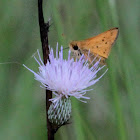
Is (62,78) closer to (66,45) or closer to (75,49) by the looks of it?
(75,49)

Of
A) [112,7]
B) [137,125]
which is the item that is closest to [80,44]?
[112,7]

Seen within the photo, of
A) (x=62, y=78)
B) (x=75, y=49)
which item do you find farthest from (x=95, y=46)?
(x=62, y=78)

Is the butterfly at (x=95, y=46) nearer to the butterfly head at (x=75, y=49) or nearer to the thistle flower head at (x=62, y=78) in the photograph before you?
the butterfly head at (x=75, y=49)

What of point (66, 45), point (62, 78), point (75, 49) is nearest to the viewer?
point (62, 78)

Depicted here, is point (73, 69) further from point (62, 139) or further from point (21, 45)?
point (21, 45)

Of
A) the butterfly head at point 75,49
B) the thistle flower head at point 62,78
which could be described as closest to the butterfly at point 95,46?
the butterfly head at point 75,49
